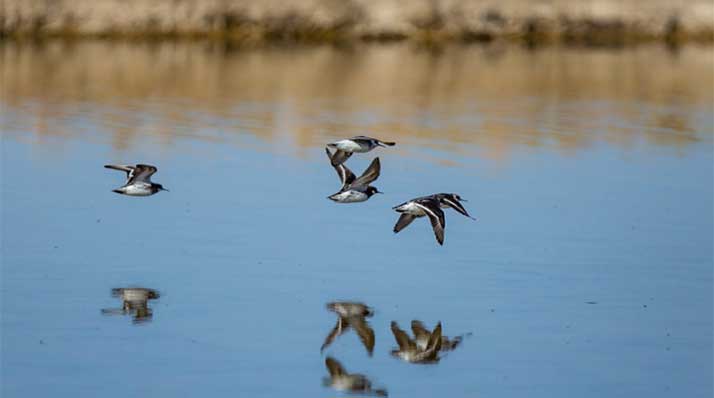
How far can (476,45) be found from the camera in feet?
122

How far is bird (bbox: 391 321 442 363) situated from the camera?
29.6 ft

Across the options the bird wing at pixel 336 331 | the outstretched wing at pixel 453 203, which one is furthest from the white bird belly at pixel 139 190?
the bird wing at pixel 336 331

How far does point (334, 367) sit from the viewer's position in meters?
8.72

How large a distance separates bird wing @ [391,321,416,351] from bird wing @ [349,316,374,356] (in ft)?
0.49

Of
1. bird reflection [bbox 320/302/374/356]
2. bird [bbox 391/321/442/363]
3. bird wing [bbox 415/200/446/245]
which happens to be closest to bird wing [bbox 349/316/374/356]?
bird reflection [bbox 320/302/374/356]

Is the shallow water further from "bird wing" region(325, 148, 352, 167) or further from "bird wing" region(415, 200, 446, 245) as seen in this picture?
"bird wing" region(325, 148, 352, 167)

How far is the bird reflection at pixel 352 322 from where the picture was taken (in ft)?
30.6

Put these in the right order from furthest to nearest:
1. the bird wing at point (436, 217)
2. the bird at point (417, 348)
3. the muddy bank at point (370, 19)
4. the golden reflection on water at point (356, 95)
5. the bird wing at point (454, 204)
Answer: the muddy bank at point (370, 19), the golden reflection on water at point (356, 95), the bird wing at point (454, 204), the bird wing at point (436, 217), the bird at point (417, 348)

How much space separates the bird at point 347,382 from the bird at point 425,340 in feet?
2.42

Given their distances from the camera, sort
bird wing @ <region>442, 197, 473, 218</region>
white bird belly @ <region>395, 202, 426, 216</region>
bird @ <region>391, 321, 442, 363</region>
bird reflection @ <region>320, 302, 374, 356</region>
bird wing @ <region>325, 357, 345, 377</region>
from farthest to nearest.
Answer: white bird belly @ <region>395, 202, 426, 216</region> < bird wing @ <region>442, 197, 473, 218</region> < bird reflection @ <region>320, 302, 374, 356</region> < bird @ <region>391, 321, 442, 363</region> < bird wing @ <region>325, 357, 345, 377</region>

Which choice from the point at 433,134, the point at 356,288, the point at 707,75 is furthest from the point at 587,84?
the point at 356,288

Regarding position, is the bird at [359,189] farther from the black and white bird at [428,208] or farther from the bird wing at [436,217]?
the bird wing at [436,217]

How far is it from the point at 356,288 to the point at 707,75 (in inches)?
806

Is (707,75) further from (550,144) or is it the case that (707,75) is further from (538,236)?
(538,236)
